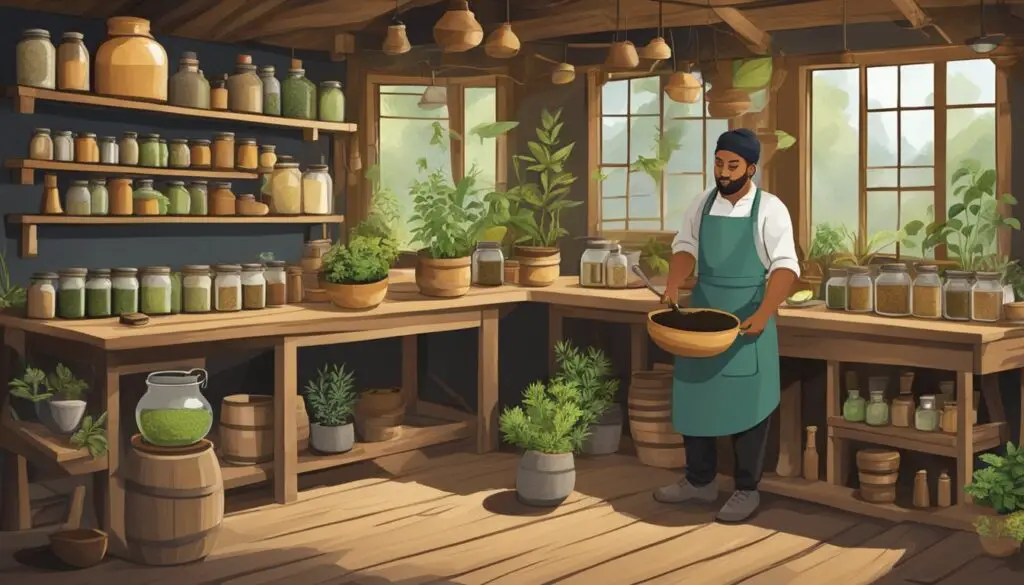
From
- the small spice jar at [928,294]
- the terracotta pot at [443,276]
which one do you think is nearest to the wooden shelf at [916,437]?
the small spice jar at [928,294]

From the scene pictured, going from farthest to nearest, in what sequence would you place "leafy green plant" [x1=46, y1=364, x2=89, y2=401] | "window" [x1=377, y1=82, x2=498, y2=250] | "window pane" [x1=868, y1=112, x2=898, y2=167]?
"window" [x1=377, y1=82, x2=498, y2=250]
"window pane" [x1=868, y1=112, x2=898, y2=167]
"leafy green plant" [x1=46, y1=364, x2=89, y2=401]

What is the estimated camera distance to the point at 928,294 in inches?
172

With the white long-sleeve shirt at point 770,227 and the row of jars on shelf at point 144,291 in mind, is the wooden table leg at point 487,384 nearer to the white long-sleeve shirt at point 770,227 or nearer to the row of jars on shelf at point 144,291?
the row of jars on shelf at point 144,291

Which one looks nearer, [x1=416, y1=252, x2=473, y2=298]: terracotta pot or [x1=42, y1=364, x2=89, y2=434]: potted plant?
[x1=42, y1=364, x2=89, y2=434]: potted plant

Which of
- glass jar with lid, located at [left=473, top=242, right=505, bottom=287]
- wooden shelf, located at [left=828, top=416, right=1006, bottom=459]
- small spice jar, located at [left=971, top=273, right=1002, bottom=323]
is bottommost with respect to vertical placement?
wooden shelf, located at [left=828, top=416, right=1006, bottom=459]

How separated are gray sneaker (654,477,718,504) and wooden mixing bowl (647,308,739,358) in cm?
71

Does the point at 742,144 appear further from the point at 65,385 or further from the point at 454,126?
the point at 65,385

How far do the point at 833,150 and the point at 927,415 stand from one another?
1524 millimetres

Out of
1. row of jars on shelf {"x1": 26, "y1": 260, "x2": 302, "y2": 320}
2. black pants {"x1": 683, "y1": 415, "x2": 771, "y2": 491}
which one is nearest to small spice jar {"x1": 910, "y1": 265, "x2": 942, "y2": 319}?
black pants {"x1": 683, "y1": 415, "x2": 771, "y2": 491}

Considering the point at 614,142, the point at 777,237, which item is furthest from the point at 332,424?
the point at 614,142

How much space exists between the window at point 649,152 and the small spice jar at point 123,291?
2452mm

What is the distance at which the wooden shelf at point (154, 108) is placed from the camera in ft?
14.7

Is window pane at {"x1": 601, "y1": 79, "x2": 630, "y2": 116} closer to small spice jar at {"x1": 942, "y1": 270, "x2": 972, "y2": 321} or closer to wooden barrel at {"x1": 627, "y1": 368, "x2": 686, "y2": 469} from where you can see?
wooden barrel at {"x1": 627, "y1": 368, "x2": 686, "y2": 469}

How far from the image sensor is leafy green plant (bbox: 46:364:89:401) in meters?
4.13
